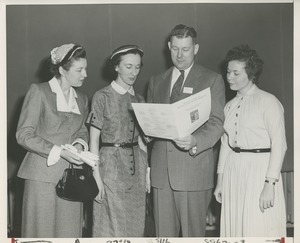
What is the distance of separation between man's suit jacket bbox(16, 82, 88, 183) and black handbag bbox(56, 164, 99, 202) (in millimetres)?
57

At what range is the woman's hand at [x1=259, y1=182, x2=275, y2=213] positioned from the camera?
2.01m

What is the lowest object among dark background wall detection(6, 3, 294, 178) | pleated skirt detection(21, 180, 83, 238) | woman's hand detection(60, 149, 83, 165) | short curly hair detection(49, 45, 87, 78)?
pleated skirt detection(21, 180, 83, 238)

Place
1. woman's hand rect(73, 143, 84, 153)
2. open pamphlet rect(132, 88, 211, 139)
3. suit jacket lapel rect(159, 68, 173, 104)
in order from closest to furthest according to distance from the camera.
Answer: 1. open pamphlet rect(132, 88, 211, 139)
2. woman's hand rect(73, 143, 84, 153)
3. suit jacket lapel rect(159, 68, 173, 104)

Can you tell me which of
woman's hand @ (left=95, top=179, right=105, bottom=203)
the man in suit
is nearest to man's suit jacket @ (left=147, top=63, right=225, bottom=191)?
the man in suit

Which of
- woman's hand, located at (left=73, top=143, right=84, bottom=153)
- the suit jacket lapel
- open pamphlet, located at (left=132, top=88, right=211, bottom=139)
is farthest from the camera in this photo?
the suit jacket lapel

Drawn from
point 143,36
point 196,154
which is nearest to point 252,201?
point 196,154

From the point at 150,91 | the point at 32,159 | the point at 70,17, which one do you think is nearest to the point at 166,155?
the point at 150,91

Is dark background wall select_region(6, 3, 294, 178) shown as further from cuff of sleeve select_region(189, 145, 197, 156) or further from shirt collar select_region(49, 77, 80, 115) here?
cuff of sleeve select_region(189, 145, 197, 156)

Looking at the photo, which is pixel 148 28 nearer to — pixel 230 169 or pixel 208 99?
pixel 208 99

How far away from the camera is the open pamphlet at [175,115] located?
6.01 ft

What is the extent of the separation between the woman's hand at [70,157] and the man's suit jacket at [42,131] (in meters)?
0.05

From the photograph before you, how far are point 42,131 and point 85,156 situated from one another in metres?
0.26

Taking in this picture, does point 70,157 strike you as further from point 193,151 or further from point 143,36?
point 143,36

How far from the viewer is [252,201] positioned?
6.74 feet
